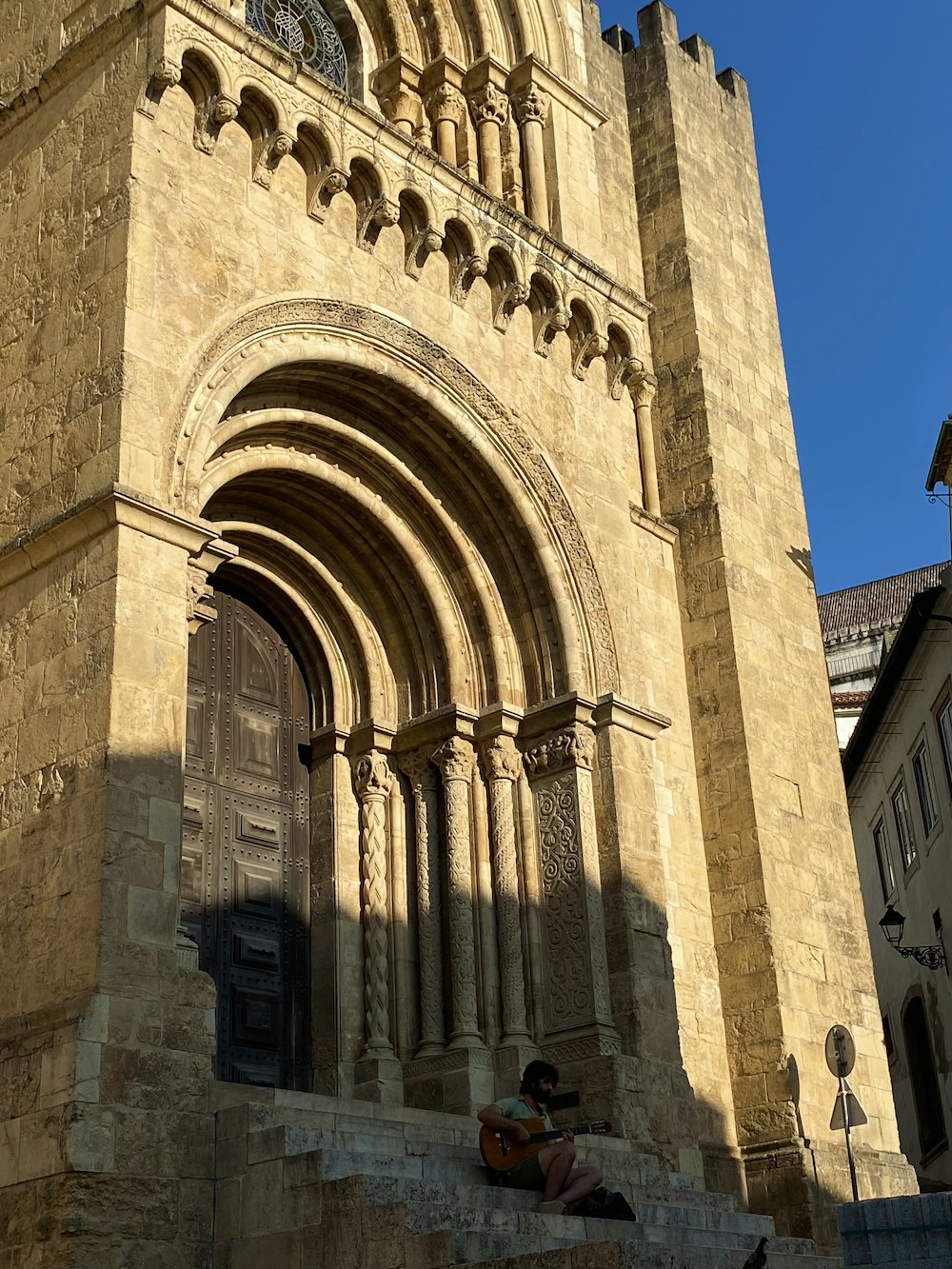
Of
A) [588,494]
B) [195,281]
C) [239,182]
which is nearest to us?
[195,281]

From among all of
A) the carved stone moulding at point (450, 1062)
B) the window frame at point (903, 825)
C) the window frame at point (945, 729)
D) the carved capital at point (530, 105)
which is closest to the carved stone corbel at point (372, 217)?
the carved capital at point (530, 105)

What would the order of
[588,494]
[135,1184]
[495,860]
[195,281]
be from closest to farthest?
[135,1184] → [195,281] → [495,860] → [588,494]

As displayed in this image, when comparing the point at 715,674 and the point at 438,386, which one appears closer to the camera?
the point at 438,386

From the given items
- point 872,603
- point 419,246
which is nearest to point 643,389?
point 419,246

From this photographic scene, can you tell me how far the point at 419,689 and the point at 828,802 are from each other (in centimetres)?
455

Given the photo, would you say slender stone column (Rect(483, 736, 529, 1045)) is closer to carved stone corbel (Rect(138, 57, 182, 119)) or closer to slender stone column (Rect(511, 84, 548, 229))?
slender stone column (Rect(511, 84, 548, 229))

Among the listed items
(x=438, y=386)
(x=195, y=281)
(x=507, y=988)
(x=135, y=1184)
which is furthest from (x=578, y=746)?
(x=135, y=1184)

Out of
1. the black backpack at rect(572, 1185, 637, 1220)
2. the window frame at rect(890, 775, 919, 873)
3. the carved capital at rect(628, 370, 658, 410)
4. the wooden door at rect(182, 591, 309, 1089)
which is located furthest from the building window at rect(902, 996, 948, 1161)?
the black backpack at rect(572, 1185, 637, 1220)

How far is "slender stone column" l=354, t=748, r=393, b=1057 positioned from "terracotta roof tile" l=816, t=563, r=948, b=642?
32613 mm

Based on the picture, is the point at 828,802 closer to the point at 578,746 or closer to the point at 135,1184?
the point at 578,746

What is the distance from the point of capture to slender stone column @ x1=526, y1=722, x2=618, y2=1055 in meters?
12.4

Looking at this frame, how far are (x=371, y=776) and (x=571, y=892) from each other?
6.32ft

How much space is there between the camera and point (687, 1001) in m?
13.6

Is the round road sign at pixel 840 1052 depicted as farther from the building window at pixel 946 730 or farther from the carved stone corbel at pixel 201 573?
the building window at pixel 946 730
